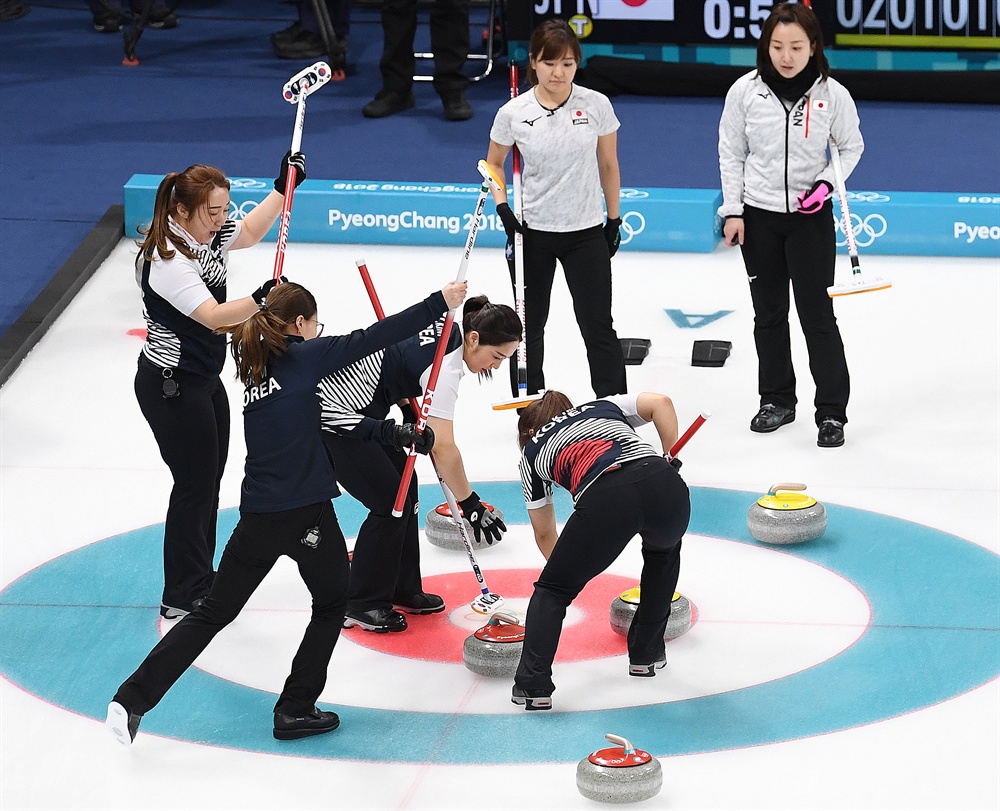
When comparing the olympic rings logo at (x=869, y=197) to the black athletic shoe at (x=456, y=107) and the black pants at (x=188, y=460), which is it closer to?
the black athletic shoe at (x=456, y=107)

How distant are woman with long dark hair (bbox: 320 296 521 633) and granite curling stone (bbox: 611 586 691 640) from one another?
0.47 m

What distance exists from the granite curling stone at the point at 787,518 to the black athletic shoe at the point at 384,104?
20.2ft

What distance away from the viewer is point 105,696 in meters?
5.02

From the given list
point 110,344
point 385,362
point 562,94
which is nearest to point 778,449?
point 562,94

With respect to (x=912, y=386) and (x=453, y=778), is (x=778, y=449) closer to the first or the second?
(x=912, y=386)

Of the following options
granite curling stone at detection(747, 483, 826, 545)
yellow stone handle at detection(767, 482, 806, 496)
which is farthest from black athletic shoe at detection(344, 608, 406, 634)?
yellow stone handle at detection(767, 482, 806, 496)

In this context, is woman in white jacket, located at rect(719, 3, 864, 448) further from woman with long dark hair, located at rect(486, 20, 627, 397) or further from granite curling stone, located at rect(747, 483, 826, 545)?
granite curling stone, located at rect(747, 483, 826, 545)

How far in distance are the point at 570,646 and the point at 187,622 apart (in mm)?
1288

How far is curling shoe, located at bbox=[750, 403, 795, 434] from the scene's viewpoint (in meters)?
7.09

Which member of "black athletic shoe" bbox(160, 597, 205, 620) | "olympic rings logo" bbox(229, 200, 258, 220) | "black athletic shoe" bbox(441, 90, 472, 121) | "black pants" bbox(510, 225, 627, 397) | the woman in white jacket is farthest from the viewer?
"black athletic shoe" bbox(441, 90, 472, 121)

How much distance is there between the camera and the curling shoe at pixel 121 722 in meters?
4.55

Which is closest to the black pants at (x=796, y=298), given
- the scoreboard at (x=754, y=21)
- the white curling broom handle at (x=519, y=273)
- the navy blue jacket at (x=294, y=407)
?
the white curling broom handle at (x=519, y=273)

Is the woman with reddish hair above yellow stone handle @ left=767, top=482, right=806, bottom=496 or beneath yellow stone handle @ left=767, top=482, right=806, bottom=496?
above

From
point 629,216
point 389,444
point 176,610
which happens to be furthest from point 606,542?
point 629,216
